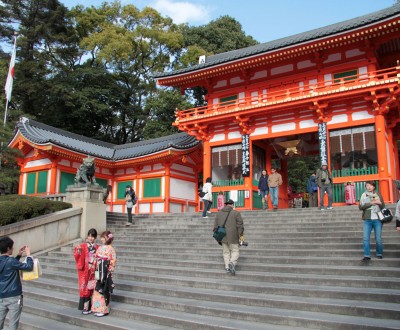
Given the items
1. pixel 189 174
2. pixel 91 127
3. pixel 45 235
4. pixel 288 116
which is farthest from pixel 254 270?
pixel 91 127

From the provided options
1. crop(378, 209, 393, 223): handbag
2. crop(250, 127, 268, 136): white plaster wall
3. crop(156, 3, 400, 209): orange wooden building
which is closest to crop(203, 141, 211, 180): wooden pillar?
crop(156, 3, 400, 209): orange wooden building

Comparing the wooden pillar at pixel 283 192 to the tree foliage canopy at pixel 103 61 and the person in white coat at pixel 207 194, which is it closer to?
the person in white coat at pixel 207 194

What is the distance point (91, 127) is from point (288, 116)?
22.6m

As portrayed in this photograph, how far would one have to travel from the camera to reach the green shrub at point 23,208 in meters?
11.2

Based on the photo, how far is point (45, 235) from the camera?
11.8 m

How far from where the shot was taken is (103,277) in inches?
238

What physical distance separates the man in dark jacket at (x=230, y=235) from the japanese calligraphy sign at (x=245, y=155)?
31.6 ft

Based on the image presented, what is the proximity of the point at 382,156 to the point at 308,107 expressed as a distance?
3775 millimetres

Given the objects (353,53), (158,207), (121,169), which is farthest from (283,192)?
(121,169)

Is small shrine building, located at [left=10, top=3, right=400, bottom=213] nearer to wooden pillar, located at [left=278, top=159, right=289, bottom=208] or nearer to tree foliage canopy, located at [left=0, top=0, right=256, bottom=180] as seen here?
wooden pillar, located at [left=278, top=159, right=289, bottom=208]

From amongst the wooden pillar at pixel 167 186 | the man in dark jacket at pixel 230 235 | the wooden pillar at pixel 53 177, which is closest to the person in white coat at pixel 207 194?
the man in dark jacket at pixel 230 235

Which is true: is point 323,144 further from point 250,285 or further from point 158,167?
point 250,285

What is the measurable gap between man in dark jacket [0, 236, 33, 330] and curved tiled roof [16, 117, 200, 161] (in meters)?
15.2

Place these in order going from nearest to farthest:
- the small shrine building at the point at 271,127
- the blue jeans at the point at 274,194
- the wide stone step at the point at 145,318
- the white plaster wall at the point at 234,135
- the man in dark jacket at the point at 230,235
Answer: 1. the wide stone step at the point at 145,318
2. the man in dark jacket at the point at 230,235
3. the blue jeans at the point at 274,194
4. the small shrine building at the point at 271,127
5. the white plaster wall at the point at 234,135
